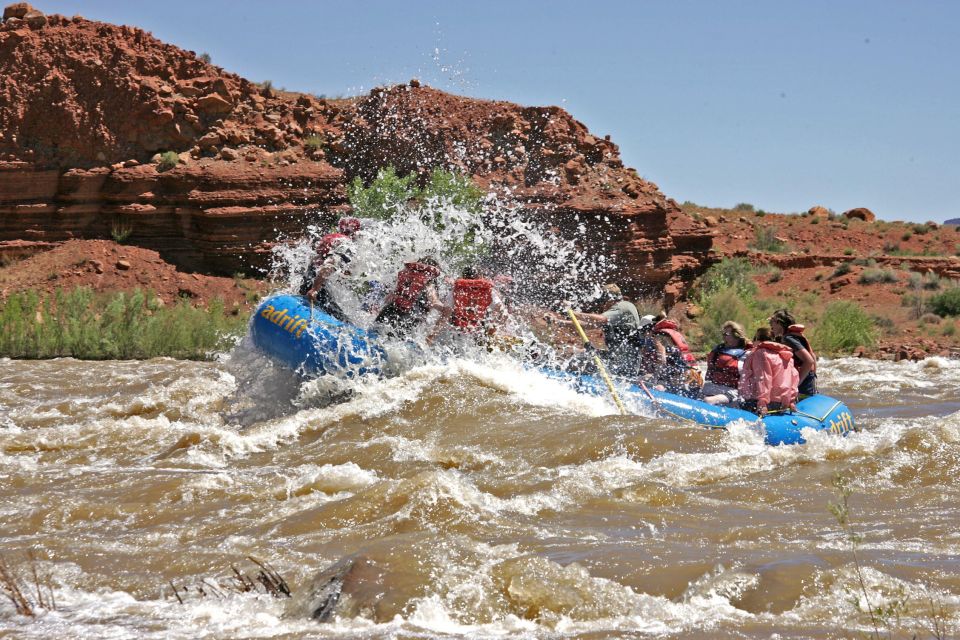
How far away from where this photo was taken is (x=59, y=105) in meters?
24.3

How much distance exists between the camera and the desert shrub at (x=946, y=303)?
24.3 m

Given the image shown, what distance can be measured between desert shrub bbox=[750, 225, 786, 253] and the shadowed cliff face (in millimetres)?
9123

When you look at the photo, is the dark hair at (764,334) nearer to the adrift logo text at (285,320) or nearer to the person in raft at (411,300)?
the person in raft at (411,300)

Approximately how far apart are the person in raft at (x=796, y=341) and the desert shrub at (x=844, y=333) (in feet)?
36.8

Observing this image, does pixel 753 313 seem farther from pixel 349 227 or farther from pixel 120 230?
pixel 349 227

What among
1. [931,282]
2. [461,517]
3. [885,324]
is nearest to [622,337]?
[461,517]

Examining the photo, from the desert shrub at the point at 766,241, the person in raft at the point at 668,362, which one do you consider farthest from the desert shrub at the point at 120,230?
the desert shrub at the point at 766,241

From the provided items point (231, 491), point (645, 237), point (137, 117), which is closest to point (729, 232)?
point (645, 237)

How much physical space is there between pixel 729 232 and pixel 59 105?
2302 centimetres

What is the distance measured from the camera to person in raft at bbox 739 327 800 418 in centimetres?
852

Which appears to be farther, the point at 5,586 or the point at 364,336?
the point at 364,336

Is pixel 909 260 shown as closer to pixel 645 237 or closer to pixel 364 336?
pixel 645 237

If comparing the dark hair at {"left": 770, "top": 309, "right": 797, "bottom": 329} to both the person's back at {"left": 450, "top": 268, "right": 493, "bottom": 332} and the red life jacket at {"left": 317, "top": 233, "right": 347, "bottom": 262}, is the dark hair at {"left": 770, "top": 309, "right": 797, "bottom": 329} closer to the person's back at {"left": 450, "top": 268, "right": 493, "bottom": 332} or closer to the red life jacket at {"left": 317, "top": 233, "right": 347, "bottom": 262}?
the person's back at {"left": 450, "top": 268, "right": 493, "bottom": 332}

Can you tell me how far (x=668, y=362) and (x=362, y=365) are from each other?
9.46 ft
